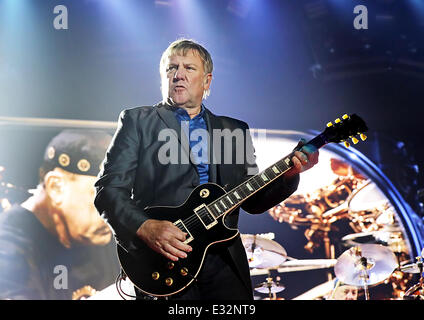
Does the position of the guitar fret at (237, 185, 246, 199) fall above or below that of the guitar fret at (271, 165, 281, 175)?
below

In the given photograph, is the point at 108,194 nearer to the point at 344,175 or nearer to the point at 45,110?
the point at 45,110

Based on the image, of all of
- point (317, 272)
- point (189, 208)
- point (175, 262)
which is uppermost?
point (189, 208)

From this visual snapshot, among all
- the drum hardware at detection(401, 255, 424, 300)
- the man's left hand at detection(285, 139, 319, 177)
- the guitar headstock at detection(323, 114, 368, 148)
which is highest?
the guitar headstock at detection(323, 114, 368, 148)

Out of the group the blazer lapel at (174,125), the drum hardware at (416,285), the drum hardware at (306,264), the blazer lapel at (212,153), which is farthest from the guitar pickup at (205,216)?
the drum hardware at (416,285)

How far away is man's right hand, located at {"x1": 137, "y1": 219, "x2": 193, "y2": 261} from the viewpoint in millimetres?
2678

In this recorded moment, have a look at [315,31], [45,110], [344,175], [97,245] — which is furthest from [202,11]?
[97,245]

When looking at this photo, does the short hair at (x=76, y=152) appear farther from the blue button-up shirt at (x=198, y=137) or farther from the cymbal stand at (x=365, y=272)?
the cymbal stand at (x=365, y=272)

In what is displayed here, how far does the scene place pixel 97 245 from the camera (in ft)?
15.1

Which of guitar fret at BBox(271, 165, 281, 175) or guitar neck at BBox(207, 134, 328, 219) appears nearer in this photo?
guitar neck at BBox(207, 134, 328, 219)

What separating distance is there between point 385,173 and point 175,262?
9.21 feet

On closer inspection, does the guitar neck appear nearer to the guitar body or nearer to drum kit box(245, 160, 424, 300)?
the guitar body

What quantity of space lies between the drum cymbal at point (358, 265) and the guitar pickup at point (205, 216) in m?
2.14

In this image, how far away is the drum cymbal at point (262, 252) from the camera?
448 centimetres

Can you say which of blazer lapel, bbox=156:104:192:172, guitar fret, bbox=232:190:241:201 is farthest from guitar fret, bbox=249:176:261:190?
blazer lapel, bbox=156:104:192:172
